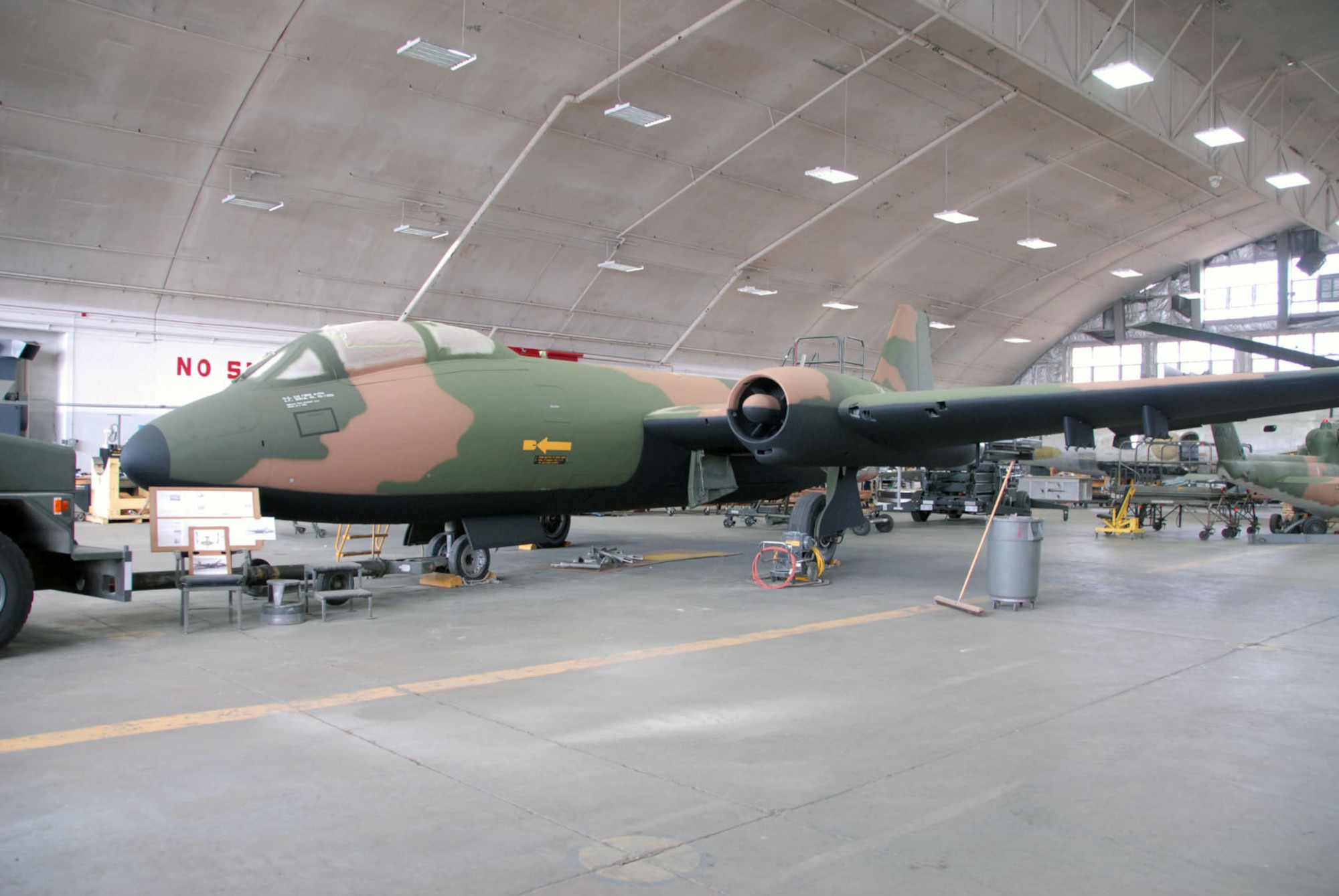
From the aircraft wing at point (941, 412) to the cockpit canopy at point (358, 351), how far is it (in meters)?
2.67

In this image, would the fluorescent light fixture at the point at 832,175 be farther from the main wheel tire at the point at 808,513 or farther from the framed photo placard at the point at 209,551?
the framed photo placard at the point at 209,551

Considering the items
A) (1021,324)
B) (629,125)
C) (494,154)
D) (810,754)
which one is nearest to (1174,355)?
(1021,324)

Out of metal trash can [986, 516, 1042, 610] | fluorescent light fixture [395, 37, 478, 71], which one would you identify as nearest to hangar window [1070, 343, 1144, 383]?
fluorescent light fixture [395, 37, 478, 71]

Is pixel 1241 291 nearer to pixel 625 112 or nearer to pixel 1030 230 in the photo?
pixel 1030 230

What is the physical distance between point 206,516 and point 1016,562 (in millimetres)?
7035

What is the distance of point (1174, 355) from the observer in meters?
40.7

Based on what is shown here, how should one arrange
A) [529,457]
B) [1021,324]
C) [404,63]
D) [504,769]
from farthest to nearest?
[1021,324] → [404,63] → [529,457] → [504,769]

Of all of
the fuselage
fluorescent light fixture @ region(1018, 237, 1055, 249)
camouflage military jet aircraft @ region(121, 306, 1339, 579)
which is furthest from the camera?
fluorescent light fixture @ region(1018, 237, 1055, 249)

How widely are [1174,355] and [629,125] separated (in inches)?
1226

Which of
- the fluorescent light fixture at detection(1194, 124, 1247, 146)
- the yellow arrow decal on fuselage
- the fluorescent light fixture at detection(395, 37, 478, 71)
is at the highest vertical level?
the fluorescent light fixture at detection(1194, 124, 1247, 146)

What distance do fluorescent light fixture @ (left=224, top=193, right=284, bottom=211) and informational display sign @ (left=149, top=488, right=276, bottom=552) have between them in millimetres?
13715

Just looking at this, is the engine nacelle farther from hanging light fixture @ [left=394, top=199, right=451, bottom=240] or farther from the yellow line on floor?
hanging light fixture @ [left=394, top=199, right=451, bottom=240]

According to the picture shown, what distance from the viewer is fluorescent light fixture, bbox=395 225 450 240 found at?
20.9 m

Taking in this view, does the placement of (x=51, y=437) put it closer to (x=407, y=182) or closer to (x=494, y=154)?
(x=407, y=182)
